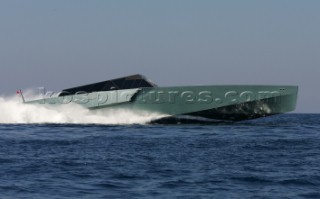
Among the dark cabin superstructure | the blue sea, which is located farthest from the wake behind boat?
the blue sea

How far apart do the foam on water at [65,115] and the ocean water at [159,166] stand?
973 centimetres

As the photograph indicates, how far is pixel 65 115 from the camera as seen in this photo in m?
40.0

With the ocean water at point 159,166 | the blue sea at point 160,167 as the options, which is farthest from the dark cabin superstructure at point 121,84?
the blue sea at point 160,167

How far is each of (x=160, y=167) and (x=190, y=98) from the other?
20409mm

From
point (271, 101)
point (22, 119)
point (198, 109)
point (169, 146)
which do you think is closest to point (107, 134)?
point (169, 146)

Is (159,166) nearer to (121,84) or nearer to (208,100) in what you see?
(208,100)

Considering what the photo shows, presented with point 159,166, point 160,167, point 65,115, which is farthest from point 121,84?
point 160,167

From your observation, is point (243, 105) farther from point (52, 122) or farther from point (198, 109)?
point (52, 122)

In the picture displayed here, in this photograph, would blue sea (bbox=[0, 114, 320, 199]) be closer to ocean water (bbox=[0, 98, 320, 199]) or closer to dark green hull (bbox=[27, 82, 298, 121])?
ocean water (bbox=[0, 98, 320, 199])

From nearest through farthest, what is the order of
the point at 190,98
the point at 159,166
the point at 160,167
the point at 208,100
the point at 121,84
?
the point at 160,167
the point at 159,166
the point at 208,100
the point at 190,98
the point at 121,84

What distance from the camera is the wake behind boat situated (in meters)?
36.0

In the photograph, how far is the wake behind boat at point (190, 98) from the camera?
36031 millimetres

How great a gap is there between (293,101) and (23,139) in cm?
1852

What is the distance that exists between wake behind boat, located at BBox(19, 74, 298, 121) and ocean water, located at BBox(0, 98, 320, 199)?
8429 millimetres
